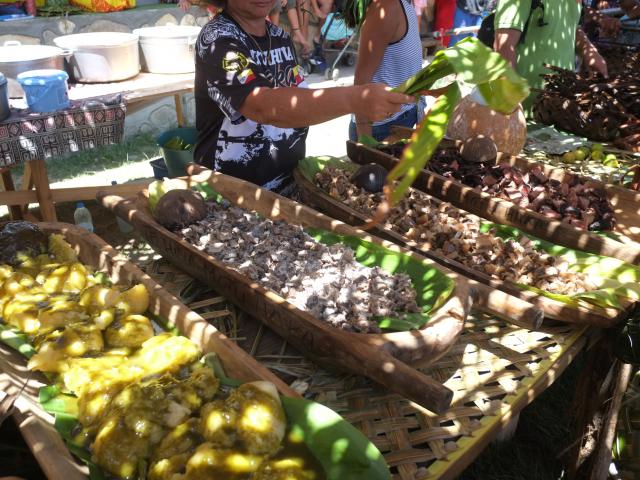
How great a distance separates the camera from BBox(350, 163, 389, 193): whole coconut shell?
234 cm

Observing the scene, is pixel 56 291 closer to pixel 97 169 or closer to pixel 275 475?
pixel 275 475

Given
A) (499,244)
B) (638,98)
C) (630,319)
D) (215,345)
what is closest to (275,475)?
(215,345)

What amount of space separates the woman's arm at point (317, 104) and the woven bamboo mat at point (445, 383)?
635 mm

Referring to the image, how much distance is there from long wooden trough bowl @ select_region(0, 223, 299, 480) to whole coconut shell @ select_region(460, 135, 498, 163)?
184 cm

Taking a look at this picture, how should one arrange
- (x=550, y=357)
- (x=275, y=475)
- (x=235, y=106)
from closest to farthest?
1. (x=275, y=475)
2. (x=550, y=357)
3. (x=235, y=106)

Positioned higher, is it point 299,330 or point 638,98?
point 638,98

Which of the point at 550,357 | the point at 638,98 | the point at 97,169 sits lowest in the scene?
the point at 97,169

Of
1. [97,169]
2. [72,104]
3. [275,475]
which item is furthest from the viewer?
[97,169]

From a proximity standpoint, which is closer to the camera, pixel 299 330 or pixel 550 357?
pixel 299 330

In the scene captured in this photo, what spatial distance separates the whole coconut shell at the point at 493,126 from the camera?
300cm

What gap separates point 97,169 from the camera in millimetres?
5461

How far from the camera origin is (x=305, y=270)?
1.64 m

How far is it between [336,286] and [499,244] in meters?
0.75

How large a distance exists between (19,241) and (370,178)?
1389mm
